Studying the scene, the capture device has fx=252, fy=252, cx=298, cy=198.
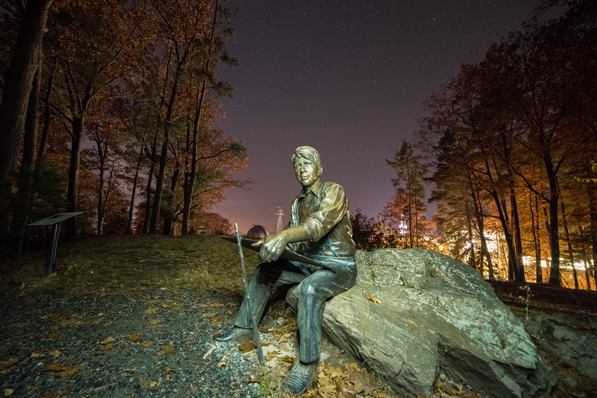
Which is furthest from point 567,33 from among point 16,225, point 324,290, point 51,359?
point 16,225

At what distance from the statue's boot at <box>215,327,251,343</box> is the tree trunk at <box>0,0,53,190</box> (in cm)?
801

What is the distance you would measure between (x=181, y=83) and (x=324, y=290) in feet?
51.4

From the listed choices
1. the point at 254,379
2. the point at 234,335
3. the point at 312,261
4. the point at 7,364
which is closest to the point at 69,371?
the point at 7,364

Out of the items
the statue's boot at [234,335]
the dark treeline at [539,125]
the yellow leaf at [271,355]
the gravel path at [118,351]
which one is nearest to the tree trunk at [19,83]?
the gravel path at [118,351]

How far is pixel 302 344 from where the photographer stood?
248cm

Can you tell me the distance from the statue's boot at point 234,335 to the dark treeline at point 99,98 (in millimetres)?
6488

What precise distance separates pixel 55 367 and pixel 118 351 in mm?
502

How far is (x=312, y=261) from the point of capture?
2654mm

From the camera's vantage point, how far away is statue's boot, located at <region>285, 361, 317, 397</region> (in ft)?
7.56

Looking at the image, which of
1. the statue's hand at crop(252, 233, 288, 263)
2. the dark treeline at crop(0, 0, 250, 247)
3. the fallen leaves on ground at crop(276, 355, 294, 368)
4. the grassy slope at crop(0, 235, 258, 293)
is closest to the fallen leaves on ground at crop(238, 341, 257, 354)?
the fallen leaves on ground at crop(276, 355, 294, 368)

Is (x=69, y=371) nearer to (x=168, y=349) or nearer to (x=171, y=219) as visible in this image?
(x=168, y=349)

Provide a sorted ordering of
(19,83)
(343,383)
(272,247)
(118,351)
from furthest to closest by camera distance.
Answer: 1. (19,83)
2. (118,351)
3. (343,383)
4. (272,247)

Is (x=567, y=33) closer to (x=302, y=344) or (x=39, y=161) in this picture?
(x=302, y=344)

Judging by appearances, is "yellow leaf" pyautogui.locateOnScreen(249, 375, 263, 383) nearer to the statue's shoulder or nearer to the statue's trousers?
the statue's trousers
